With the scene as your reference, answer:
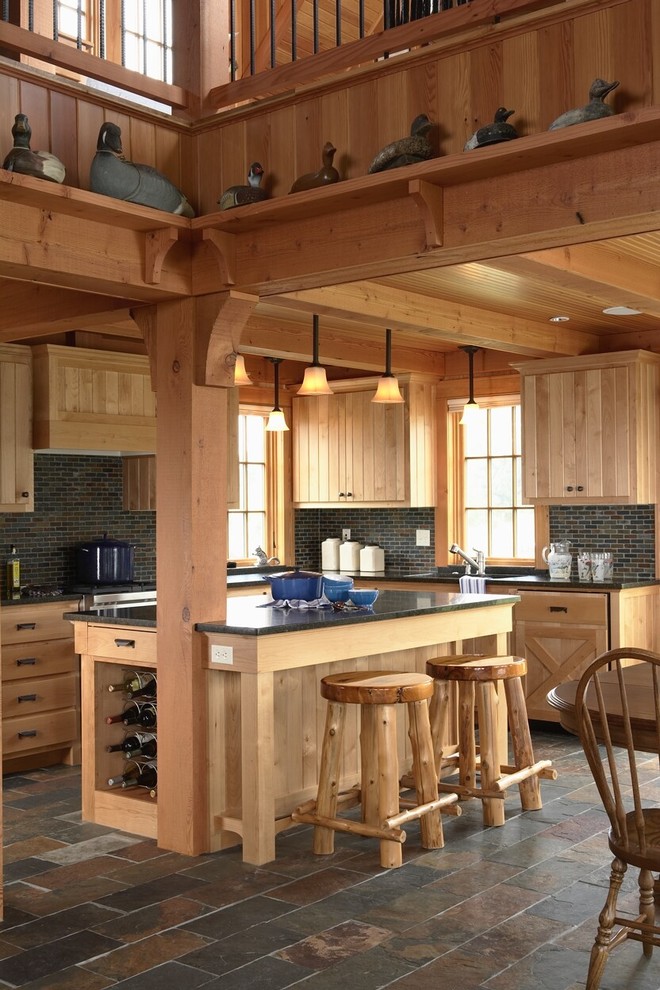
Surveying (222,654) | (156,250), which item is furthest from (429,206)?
(222,654)

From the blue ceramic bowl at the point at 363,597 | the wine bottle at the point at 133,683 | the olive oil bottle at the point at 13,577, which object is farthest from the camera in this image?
the olive oil bottle at the point at 13,577

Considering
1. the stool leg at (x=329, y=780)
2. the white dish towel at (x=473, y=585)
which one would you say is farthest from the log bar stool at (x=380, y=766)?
the white dish towel at (x=473, y=585)

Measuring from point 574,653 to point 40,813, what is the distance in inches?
132

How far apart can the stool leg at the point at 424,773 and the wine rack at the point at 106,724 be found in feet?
3.89

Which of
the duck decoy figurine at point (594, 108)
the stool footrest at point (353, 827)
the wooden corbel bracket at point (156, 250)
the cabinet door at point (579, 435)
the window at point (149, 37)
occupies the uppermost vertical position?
the window at point (149, 37)

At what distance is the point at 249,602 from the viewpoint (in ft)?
18.1

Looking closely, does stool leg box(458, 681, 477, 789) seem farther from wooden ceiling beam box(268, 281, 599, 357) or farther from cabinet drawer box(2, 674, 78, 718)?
cabinet drawer box(2, 674, 78, 718)

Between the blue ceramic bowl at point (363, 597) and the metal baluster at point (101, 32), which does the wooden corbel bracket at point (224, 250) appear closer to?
the metal baluster at point (101, 32)

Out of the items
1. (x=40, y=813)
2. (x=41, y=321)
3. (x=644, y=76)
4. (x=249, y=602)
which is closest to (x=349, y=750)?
(x=249, y=602)

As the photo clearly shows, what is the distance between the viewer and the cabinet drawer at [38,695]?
5.84 meters

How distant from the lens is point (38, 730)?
5.95 meters

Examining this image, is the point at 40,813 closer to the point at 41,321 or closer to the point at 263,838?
the point at 263,838

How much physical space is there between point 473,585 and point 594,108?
13.7 feet

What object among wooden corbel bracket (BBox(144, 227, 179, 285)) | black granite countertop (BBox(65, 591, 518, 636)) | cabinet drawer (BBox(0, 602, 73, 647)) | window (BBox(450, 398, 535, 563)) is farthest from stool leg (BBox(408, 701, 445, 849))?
window (BBox(450, 398, 535, 563))
